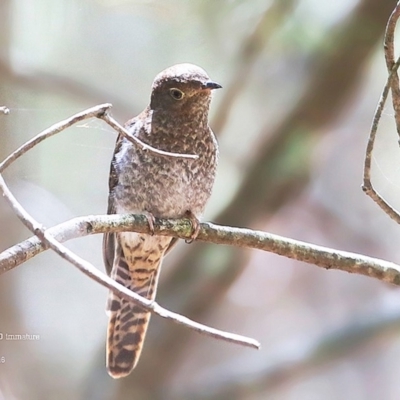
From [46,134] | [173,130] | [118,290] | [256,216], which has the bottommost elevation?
[118,290]

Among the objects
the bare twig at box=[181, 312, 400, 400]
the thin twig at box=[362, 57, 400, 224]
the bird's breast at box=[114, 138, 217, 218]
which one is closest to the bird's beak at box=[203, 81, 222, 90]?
the bird's breast at box=[114, 138, 217, 218]

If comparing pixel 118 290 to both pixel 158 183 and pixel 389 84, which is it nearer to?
pixel 389 84

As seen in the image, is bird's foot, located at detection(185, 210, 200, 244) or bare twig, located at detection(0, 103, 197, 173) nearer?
bare twig, located at detection(0, 103, 197, 173)

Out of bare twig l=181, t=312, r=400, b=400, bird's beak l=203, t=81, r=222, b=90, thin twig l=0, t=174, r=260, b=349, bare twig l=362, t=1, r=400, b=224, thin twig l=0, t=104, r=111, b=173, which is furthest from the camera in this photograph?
bare twig l=181, t=312, r=400, b=400

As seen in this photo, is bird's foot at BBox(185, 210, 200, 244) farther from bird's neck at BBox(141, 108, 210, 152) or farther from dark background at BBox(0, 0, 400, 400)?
dark background at BBox(0, 0, 400, 400)

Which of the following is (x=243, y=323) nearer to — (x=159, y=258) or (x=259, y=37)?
(x=159, y=258)

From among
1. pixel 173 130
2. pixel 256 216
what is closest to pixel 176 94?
pixel 173 130

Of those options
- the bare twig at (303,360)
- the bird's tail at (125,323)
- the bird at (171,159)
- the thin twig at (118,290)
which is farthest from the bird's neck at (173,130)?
the bare twig at (303,360)
